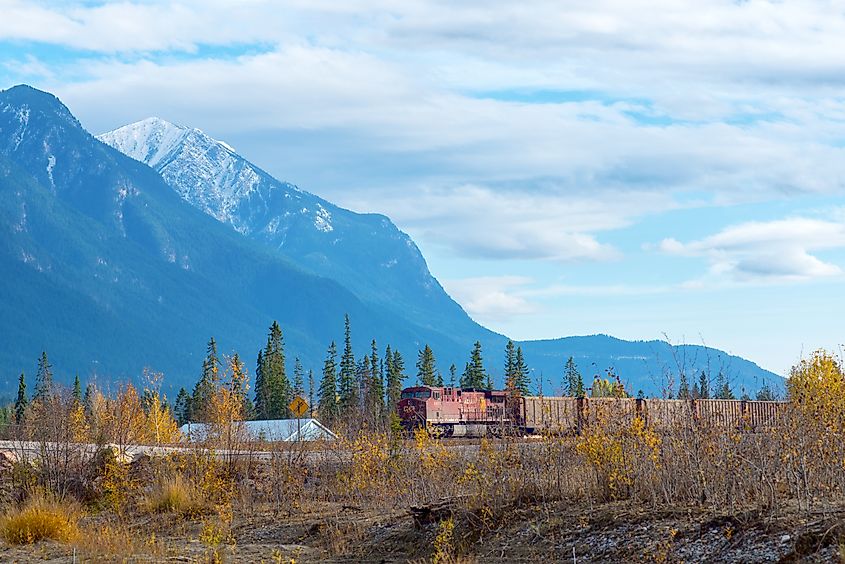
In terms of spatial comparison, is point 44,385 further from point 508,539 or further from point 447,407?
point 508,539

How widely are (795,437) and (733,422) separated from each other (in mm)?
1597

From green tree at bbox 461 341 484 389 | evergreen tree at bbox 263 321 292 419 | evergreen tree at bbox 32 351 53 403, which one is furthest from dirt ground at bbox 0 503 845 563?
green tree at bbox 461 341 484 389

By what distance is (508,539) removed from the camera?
1512 cm

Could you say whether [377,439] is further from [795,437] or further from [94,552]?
[795,437]

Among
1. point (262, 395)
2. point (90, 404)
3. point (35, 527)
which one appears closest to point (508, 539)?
point (35, 527)

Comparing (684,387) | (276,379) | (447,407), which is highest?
(276,379)

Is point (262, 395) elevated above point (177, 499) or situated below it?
above

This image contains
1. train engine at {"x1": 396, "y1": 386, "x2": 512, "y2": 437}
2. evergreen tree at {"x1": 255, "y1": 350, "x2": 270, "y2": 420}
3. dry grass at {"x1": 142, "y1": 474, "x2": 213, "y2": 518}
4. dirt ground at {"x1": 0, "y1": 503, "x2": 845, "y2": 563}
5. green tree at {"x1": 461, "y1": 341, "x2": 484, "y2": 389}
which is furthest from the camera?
green tree at {"x1": 461, "y1": 341, "x2": 484, "y2": 389}

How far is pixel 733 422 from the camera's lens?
1547cm

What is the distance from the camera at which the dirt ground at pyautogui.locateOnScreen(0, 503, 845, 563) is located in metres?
12.4

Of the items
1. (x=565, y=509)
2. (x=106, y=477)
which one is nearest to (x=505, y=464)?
(x=565, y=509)

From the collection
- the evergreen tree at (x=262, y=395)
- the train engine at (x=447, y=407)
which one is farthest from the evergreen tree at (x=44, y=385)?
the evergreen tree at (x=262, y=395)

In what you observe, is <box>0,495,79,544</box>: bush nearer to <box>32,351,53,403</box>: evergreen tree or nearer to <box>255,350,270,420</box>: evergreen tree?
<box>32,351,53,403</box>: evergreen tree

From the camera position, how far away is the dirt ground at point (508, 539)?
1239 centimetres
